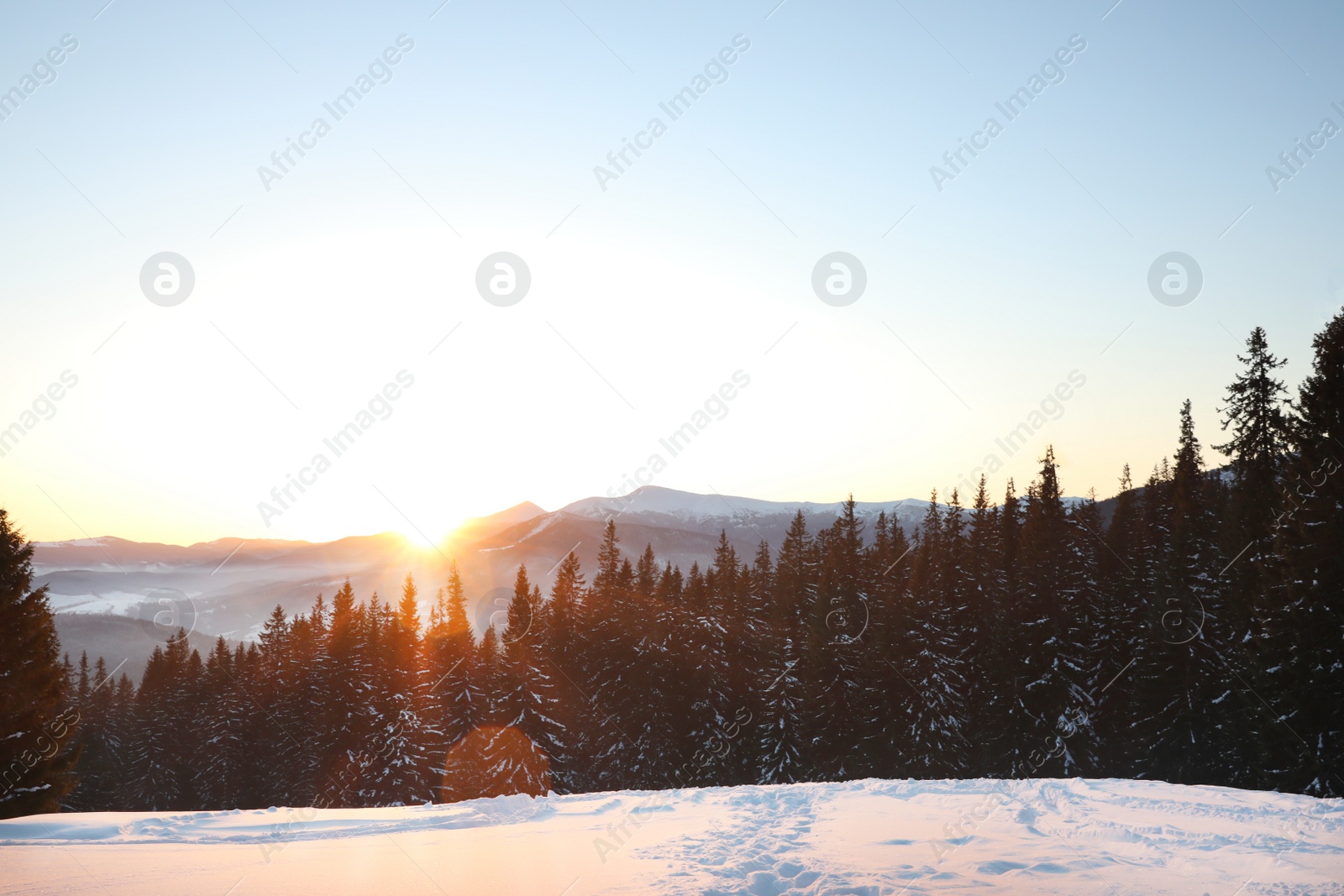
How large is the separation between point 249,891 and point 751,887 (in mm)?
5752

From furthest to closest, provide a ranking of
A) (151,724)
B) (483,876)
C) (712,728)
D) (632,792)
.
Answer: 1. (151,724)
2. (712,728)
3. (632,792)
4. (483,876)

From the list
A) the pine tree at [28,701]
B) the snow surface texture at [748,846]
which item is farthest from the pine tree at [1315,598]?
the pine tree at [28,701]

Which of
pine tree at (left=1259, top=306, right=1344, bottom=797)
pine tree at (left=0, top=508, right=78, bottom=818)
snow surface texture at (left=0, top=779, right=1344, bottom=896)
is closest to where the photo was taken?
snow surface texture at (left=0, top=779, right=1344, bottom=896)

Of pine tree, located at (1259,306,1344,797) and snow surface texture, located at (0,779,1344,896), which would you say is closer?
snow surface texture, located at (0,779,1344,896)

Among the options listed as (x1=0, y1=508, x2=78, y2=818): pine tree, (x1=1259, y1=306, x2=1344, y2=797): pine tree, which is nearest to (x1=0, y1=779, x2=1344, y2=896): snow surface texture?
(x1=0, y1=508, x2=78, y2=818): pine tree

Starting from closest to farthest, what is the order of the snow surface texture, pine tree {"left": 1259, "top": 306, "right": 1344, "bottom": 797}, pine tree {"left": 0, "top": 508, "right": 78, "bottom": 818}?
the snow surface texture, pine tree {"left": 0, "top": 508, "right": 78, "bottom": 818}, pine tree {"left": 1259, "top": 306, "right": 1344, "bottom": 797}

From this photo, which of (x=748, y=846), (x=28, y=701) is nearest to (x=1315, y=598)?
(x=748, y=846)

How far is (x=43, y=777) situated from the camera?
2580cm

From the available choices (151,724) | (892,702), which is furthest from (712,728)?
(151,724)

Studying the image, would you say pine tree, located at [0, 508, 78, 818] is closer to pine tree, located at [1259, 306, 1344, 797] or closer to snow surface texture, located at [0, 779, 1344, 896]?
snow surface texture, located at [0, 779, 1344, 896]

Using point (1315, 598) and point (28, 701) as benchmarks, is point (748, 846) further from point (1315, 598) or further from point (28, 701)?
point (1315, 598)

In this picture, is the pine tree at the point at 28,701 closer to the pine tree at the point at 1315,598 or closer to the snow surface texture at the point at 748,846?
the snow surface texture at the point at 748,846

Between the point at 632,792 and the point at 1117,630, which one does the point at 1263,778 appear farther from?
the point at 632,792

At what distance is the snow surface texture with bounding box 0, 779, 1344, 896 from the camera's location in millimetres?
8625
